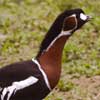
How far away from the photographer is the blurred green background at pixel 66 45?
22.2ft

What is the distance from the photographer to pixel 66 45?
782cm

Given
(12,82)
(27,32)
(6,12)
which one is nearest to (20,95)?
(12,82)

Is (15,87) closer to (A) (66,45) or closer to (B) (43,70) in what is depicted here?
(B) (43,70)

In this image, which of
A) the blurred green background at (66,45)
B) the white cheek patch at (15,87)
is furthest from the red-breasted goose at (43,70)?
the blurred green background at (66,45)

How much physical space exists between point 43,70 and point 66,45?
8.39ft

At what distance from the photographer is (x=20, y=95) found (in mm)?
5266

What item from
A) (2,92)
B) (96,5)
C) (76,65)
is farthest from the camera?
(96,5)

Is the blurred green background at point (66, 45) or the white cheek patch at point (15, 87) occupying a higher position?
the white cheek patch at point (15, 87)

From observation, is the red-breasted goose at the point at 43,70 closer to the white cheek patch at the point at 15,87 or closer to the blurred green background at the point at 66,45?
the white cheek patch at the point at 15,87

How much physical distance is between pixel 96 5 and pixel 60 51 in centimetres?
389

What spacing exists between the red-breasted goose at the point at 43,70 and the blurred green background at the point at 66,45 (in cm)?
119

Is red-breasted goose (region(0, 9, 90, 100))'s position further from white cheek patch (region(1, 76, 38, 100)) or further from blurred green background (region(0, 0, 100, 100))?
blurred green background (region(0, 0, 100, 100))

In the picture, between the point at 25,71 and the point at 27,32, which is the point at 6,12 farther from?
the point at 25,71

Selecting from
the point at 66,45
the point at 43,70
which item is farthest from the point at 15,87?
the point at 66,45
